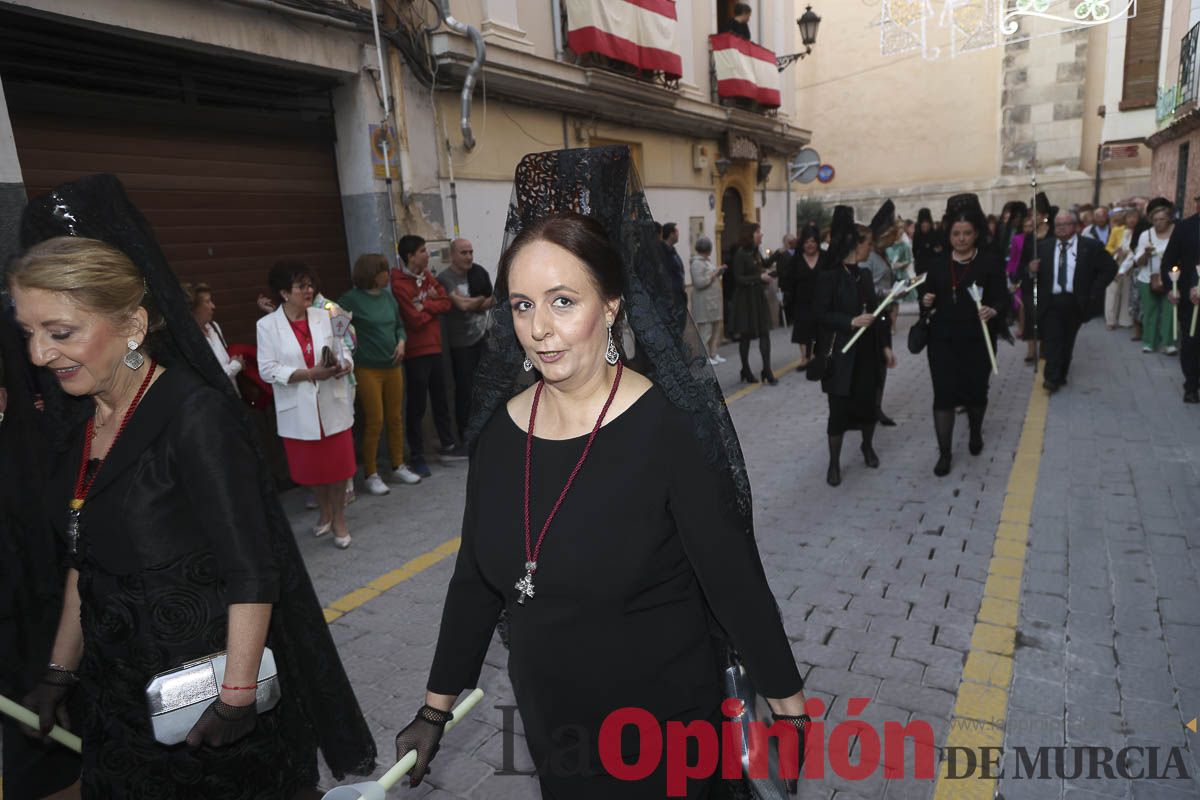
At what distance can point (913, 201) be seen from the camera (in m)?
25.3

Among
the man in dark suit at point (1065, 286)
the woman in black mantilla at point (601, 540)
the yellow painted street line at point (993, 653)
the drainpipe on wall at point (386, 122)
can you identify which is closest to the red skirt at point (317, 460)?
the drainpipe on wall at point (386, 122)

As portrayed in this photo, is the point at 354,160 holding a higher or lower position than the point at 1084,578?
higher

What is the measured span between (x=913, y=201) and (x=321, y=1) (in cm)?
2309

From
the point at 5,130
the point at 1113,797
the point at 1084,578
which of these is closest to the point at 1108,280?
the point at 1084,578

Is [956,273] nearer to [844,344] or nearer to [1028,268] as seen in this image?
[844,344]

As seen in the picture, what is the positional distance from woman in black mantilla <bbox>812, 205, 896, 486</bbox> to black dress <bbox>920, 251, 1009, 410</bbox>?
50 centimetres

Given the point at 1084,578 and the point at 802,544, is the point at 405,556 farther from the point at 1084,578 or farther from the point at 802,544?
the point at 1084,578

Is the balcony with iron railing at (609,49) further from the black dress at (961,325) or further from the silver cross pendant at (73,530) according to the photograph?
the silver cross pendant at (73,530)

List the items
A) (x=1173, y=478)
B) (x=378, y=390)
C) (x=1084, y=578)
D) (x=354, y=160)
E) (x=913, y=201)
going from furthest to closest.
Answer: (x=913, y=201), (x=354, y=160), (x=378, y=390), (x=1173, y=478), (x=1084, y=578)

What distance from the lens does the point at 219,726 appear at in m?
1.82

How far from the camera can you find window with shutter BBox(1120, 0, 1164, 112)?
18.3m

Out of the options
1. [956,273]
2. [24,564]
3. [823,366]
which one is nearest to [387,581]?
[24,564]

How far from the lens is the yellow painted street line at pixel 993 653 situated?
2.90 meters

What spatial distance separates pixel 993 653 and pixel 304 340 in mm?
4669
